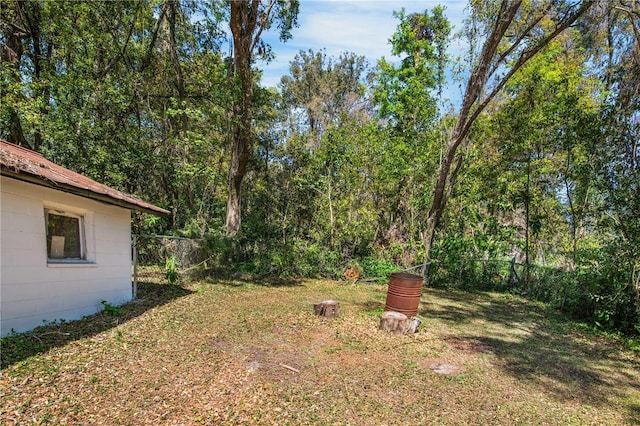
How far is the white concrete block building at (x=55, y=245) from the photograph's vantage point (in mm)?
4211

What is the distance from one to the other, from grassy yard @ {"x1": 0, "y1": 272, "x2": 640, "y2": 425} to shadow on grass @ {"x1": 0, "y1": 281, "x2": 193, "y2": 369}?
0.02m

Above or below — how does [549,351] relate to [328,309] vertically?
below

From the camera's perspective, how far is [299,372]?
4.01 m

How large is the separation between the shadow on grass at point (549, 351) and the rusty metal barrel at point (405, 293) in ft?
2.89

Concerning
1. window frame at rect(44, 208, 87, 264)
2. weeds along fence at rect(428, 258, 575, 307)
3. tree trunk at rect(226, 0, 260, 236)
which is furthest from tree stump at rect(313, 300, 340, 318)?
weeds along fence at rect(428, 258, 575, 307)

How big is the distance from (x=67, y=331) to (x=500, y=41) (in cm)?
1069

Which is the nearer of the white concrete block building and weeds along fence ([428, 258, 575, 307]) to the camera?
the white concrete block building

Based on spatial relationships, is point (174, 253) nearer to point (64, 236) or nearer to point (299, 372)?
point (64, 236)

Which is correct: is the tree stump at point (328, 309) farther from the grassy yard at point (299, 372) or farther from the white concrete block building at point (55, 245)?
the white concrete block building at point (55, 245)

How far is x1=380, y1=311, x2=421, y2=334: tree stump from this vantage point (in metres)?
5.66

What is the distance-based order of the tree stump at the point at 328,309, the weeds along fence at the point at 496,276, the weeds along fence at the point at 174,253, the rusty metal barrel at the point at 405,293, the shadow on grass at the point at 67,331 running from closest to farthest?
1. the shadow on grass at the point at 67,331
2. the rusty metal barrel at the point at 405,293
3. the tree stump at the point at 328,309
4. the weeds along fence at the point at 174,253
5. the weeds along fence at the point at 496,276

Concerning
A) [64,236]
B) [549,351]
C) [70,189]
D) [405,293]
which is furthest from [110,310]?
[549,351]

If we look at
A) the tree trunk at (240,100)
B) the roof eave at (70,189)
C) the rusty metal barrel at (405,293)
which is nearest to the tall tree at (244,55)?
the tree trunk at (240,100)

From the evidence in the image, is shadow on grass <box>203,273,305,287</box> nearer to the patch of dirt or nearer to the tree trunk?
the tree trunk
